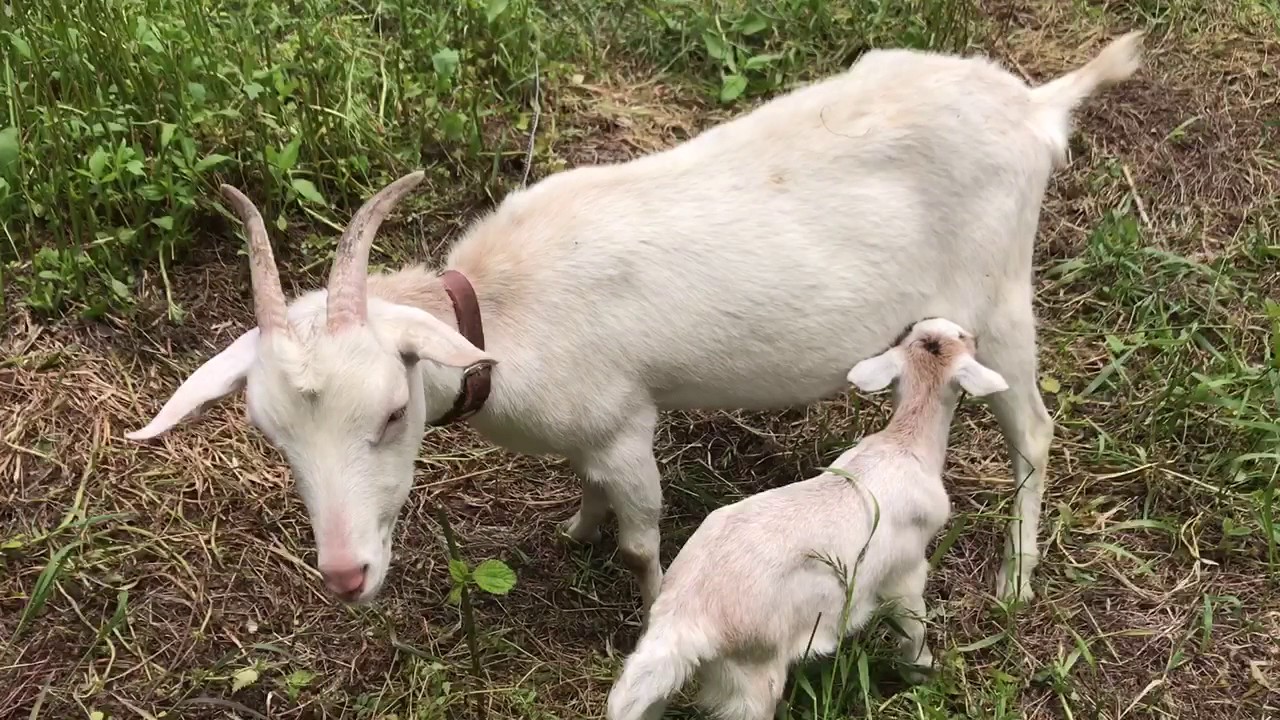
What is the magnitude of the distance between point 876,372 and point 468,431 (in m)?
1.67

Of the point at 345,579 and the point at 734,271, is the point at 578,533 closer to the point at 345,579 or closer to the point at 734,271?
the point at 734,271

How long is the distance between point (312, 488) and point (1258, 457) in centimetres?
310

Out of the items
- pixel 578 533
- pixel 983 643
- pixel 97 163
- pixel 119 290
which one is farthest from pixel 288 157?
pixel 983 643

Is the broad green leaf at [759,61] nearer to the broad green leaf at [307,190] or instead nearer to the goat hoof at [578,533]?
the broad green leaf at [307,190]

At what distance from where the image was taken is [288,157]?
3.80m

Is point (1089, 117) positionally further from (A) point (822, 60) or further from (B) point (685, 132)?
(B) point (685, 132)

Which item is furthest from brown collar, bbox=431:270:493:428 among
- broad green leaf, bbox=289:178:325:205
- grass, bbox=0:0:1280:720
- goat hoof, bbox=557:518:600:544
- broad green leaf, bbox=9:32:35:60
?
broad green leaf, bbox=9:32:35:60

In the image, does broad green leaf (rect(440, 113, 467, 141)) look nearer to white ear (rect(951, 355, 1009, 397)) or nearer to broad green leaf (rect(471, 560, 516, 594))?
broad green leaf (rect(471, 560, 516, 594))

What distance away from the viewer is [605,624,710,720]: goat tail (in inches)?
92.4

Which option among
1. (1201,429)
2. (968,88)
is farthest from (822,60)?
(1201,429)

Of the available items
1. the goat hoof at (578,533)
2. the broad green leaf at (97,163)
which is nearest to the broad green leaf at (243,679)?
the goat hoof at (578,533)

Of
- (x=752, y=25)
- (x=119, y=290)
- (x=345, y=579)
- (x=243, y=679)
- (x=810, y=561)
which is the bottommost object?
(x=243, y=679)

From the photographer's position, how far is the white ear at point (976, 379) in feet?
9.14

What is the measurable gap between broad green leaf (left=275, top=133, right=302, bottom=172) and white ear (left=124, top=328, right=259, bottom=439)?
1.59 metres
